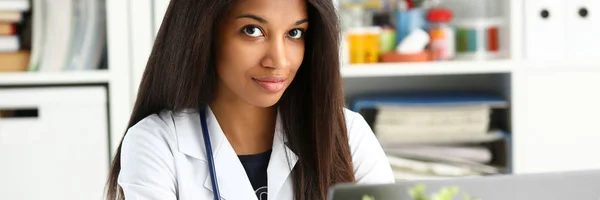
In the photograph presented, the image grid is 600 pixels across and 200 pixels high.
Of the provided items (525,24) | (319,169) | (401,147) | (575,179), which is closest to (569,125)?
(525,24)

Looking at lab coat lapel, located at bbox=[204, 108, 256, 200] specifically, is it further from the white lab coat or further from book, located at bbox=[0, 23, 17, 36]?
book, located at bbox=[0, 23, 17, 36]

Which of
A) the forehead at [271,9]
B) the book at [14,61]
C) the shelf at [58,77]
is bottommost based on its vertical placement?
the shelf at [58,77]

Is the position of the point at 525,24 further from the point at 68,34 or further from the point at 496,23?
the point at 68,34

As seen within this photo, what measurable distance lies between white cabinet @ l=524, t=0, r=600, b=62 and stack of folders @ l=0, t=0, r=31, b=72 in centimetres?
134

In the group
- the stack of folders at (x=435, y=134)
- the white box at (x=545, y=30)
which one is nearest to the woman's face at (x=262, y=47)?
the stack of folders at (x=435, y=134)

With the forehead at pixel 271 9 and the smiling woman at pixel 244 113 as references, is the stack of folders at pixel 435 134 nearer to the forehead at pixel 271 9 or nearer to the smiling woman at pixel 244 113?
the smiling woman at pixel 244 113

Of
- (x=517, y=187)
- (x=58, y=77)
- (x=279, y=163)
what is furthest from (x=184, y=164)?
(x=58, y=77)

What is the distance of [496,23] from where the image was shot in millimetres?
2295

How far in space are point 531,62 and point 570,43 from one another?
12 cm

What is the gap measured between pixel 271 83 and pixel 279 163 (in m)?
0.16

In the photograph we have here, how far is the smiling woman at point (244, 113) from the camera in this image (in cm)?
124

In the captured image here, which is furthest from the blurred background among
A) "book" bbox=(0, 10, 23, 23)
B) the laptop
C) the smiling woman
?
the laptop

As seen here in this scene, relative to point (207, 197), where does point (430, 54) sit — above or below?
above

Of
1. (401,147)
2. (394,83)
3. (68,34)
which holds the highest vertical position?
(68,34)
